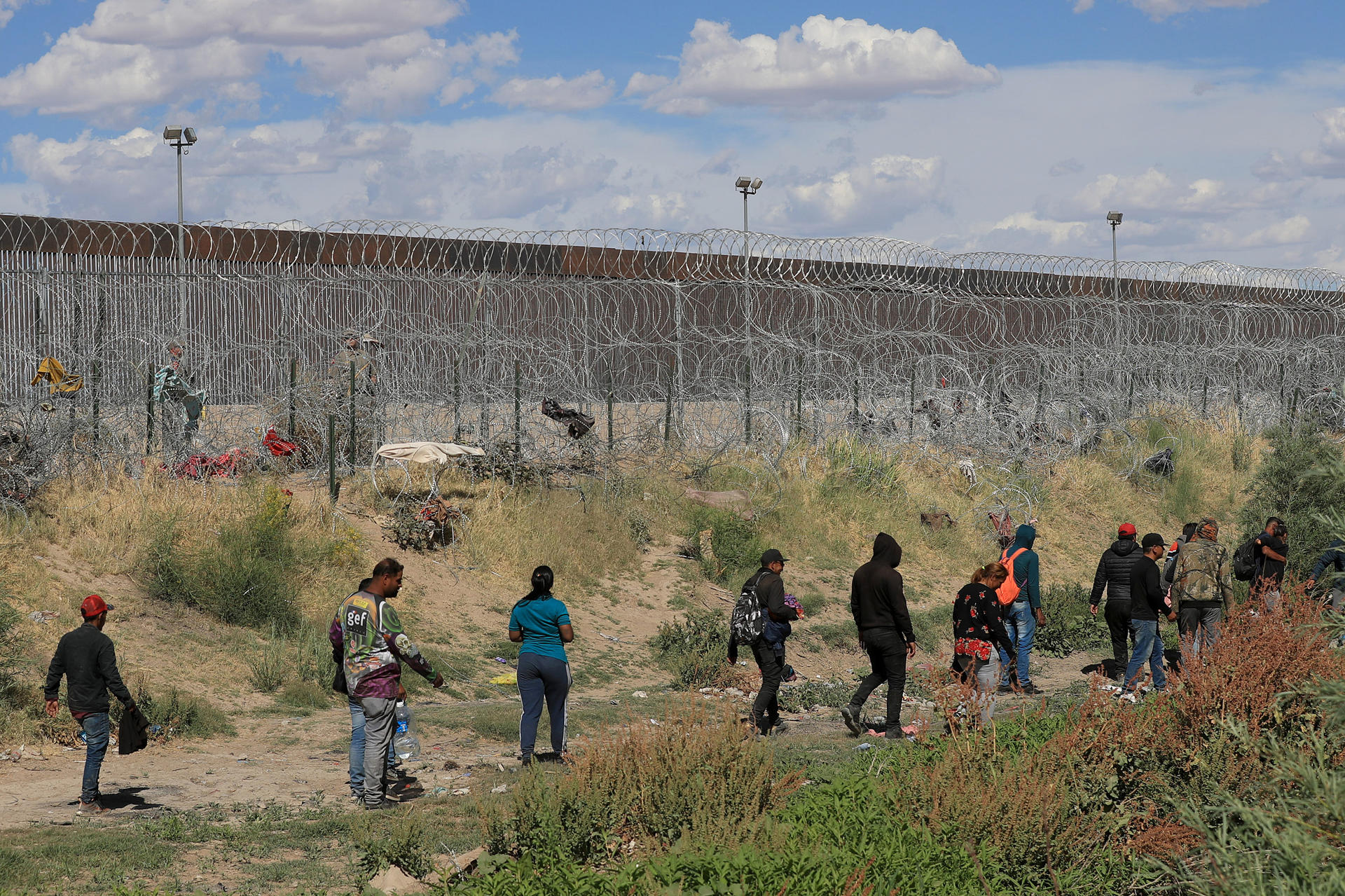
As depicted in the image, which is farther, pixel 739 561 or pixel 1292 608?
pixel 739 561

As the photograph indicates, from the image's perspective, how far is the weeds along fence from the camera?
13.8m

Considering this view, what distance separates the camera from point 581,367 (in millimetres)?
16031

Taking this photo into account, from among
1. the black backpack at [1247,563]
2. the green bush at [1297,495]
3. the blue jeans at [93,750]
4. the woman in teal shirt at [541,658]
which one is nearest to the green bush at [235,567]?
the blue jeans at [93,750]

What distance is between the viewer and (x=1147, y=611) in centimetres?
955

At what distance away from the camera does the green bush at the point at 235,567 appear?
10797mm

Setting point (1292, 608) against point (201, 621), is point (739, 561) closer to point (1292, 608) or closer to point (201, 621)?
point (201, 621)

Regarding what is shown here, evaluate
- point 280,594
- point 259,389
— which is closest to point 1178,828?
point 280,594

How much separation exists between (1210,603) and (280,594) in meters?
7.52

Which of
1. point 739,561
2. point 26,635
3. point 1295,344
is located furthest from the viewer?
point 1295,344

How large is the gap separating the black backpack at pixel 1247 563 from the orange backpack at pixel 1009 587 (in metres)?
1.98

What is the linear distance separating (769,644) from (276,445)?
7.11 meters

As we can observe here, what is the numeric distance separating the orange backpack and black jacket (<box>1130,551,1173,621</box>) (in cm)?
95

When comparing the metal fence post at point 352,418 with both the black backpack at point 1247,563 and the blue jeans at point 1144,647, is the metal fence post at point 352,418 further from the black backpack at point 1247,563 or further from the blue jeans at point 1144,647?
the black backpack at point 1247,563

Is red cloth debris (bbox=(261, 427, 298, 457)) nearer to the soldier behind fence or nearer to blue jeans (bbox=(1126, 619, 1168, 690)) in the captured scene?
the soldier behind fence
